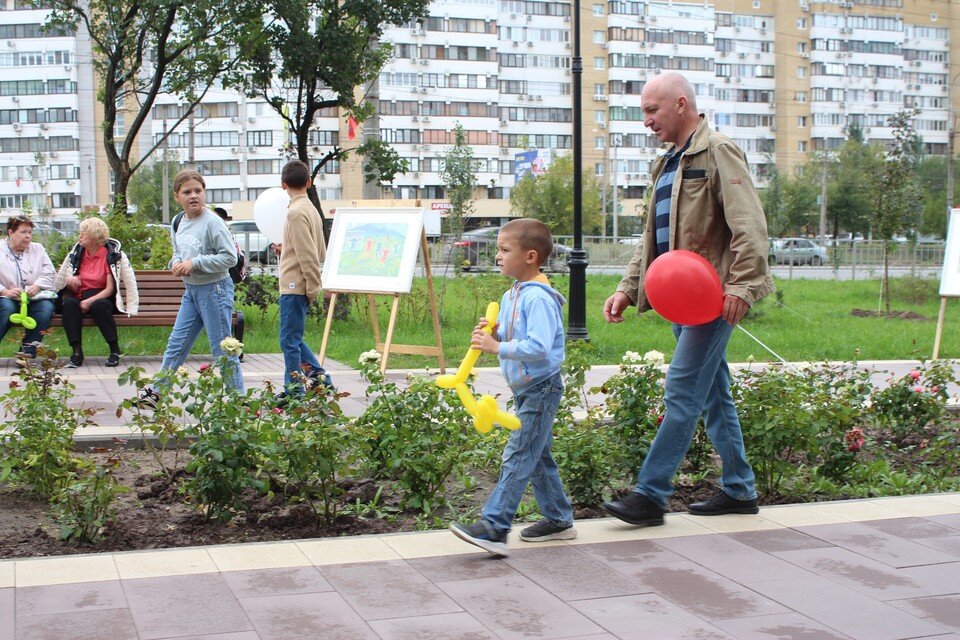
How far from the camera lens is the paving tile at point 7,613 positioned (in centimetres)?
362

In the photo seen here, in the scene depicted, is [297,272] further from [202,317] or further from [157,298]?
[157,298]

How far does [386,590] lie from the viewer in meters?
4.18

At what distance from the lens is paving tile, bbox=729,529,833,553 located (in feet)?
15.9

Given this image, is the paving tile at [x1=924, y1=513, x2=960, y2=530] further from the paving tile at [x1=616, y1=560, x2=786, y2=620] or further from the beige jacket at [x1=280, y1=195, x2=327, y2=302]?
the beige jacket at [x1=280, y1=195, x2=327, y2=302]

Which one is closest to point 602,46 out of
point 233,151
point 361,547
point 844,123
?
point 844,123

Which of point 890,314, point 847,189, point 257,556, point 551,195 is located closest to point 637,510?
point 257,556

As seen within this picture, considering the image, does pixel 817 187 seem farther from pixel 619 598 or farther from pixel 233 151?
pixel 619 598

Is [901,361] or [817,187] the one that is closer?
[901,361]

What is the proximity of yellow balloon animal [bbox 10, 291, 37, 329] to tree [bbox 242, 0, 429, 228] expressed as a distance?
483 cm

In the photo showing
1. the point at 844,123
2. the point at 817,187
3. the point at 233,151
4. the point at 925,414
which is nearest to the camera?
the point at 925,414

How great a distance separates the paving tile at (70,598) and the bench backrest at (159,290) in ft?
29.4

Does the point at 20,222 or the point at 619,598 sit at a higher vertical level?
the point at 20,222

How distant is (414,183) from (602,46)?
20.0m

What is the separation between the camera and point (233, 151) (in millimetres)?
81188
